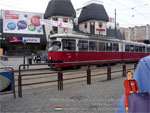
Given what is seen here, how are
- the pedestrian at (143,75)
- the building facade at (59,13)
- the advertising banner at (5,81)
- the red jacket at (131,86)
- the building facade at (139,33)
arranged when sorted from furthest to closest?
the building facade at (139,33), the building facade at (59,13), the advertising banner at (5,81), the red jacket at (131,86), the pedestrian at (143,75)

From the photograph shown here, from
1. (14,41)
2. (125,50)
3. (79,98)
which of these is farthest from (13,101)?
(14,41)

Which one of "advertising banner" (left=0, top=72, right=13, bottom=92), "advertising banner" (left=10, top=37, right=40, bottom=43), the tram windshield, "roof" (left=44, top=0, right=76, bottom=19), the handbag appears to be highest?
"roof" (left=44, top=0, right=76, bottom=19)

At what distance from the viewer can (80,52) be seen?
13.3 meters

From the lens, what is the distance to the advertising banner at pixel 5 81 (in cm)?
469

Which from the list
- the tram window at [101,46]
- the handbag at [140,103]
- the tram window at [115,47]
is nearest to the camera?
the handbag at [140,103]

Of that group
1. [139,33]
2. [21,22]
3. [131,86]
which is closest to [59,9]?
[21,22]

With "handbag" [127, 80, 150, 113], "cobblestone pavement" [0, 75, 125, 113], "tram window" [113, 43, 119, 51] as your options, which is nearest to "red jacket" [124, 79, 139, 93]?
"handbag" [127, 80, 150, 113]

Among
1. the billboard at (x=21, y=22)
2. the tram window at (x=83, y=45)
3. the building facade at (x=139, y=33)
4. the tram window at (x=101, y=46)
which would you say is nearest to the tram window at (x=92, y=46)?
the tram window at (x=83, y=45)

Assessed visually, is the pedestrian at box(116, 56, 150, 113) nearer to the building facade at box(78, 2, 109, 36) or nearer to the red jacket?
the red jacket

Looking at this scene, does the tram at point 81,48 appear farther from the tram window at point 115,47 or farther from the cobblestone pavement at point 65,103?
the cobblestone pavement at point 65,103

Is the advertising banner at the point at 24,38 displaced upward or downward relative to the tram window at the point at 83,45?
upward

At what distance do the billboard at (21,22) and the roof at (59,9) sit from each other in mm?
2916

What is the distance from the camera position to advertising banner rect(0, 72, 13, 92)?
15.4ft

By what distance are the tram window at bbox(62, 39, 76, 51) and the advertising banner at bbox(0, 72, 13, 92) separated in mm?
7724
